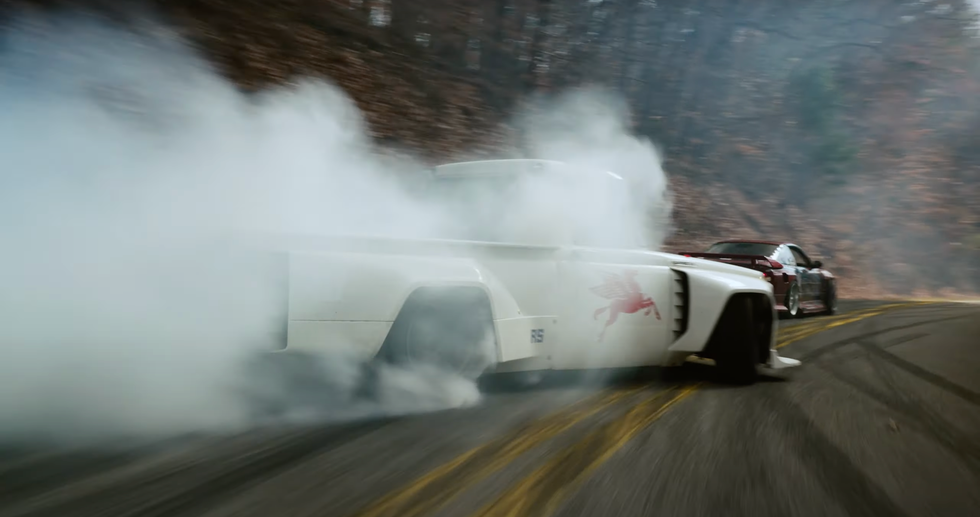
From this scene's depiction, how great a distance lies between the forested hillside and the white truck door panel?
7317mm

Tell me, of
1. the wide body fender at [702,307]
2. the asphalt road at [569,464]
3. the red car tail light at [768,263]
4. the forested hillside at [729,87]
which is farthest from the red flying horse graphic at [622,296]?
the red car tail light at [768,263]

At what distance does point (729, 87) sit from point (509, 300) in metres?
27.4

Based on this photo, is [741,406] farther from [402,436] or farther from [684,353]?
[402,436]

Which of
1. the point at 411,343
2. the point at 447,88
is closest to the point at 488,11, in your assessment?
the point at 447,88

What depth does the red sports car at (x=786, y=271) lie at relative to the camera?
1362cm

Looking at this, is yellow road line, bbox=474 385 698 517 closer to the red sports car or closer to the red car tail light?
the red sports car

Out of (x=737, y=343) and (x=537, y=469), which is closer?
(x=537, y=469)

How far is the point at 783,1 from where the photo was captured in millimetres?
30109

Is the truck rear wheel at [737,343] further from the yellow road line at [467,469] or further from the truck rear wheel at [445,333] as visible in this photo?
the truck rear wheel at [445,333]

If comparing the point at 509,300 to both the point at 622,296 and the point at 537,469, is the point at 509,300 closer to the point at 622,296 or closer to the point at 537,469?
the point at 622,296

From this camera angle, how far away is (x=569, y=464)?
4.07m

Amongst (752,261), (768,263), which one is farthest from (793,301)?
(752,261)

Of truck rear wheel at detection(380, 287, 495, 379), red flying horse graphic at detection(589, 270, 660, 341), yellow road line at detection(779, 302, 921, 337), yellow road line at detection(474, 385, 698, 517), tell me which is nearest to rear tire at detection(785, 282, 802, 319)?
yellow road line at detection(779, 302, 921, 337)

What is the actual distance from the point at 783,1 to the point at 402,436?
30023 mm
